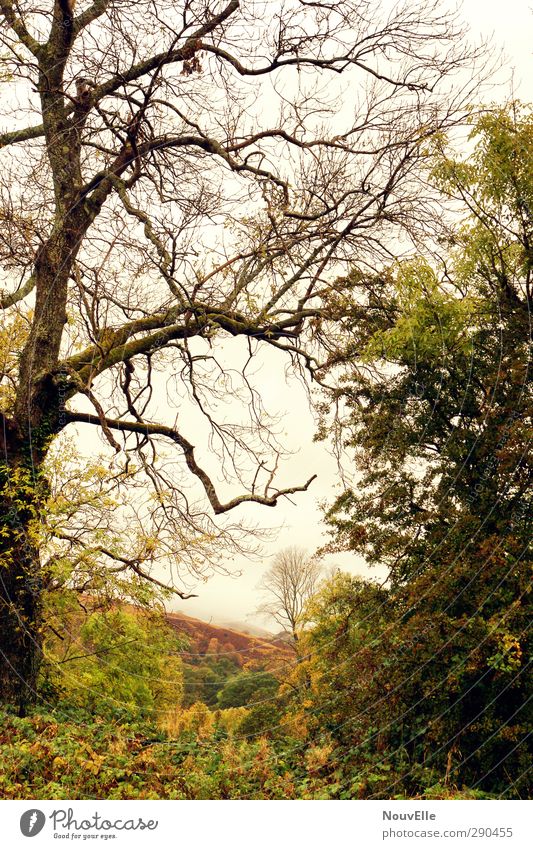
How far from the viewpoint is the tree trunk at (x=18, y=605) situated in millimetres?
9367

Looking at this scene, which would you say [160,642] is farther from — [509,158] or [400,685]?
[509,158]

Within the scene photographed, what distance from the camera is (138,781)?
670 centimetres

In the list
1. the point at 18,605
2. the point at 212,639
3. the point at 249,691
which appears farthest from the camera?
the point at 249,691
